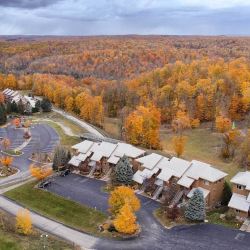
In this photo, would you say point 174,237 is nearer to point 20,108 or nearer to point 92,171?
point 92,171

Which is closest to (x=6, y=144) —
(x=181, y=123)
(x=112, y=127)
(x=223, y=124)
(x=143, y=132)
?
(x=143, y=132)

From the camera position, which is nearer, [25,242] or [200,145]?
[25,242]

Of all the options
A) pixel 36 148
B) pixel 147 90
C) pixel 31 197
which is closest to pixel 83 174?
pixel 31 197

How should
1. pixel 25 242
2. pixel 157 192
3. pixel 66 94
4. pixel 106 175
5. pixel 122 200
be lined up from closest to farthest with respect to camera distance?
pixel 25 242
pixel 122 200
pixel 157 192
pixel 106 175
pixel 66 94

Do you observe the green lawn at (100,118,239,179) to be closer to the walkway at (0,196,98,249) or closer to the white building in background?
the white building in background

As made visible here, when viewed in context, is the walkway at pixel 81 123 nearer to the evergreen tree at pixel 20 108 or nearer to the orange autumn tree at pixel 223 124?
the evergreen tree at pixel 20 108

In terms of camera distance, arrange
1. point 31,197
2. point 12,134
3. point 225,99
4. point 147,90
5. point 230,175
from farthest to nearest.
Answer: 1. point 147,90
2. point 225,99
3. point 12,134
4. point 230,175
5. point 31,197

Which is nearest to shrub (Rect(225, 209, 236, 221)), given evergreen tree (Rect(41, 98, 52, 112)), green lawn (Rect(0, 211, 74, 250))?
green lawn (Rect(0, 211, 74, 250))

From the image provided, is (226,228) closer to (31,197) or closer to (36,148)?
(31,197)
